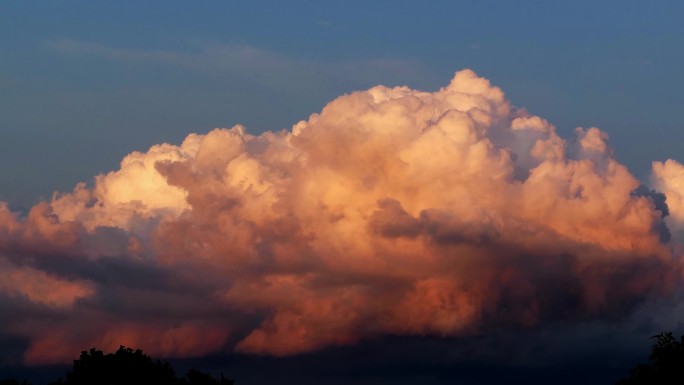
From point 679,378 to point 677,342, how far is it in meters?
5.70

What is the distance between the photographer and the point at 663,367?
158250 millimetres

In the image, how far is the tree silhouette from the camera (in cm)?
15688

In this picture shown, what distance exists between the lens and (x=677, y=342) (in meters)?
161

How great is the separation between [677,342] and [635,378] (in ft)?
19.2

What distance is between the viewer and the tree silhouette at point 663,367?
15688cm

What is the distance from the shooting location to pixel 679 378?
156000mm

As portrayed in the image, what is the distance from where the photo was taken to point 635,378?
162 meters

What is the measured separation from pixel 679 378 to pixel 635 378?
21.7 ft
